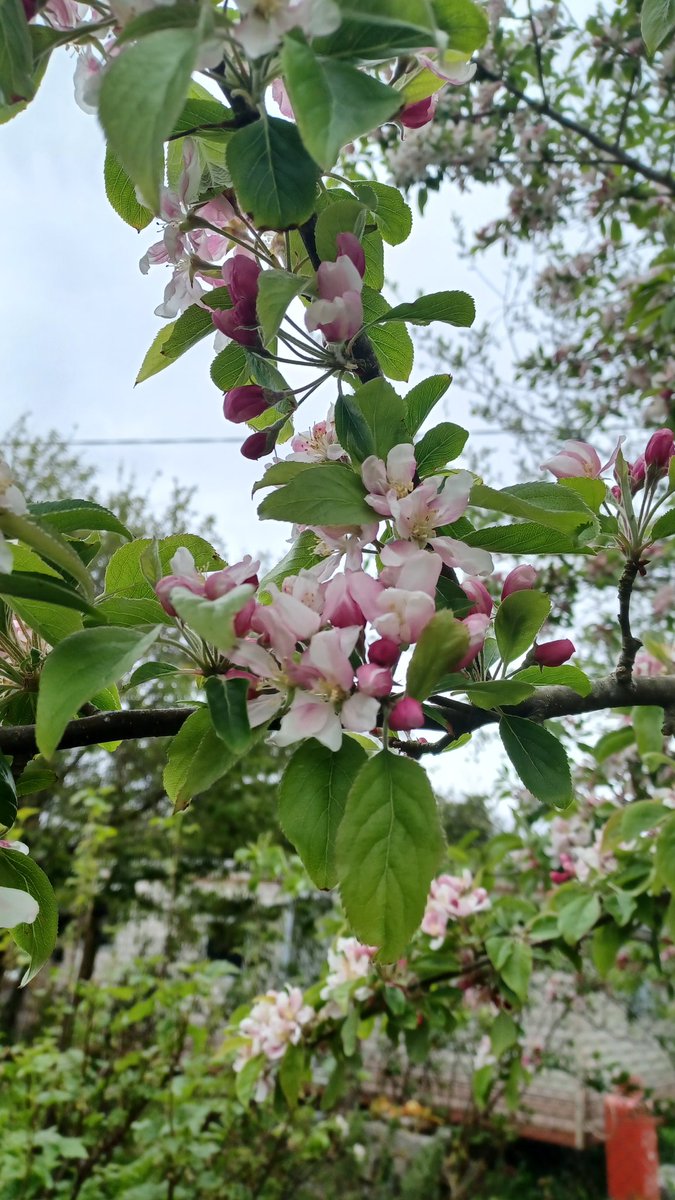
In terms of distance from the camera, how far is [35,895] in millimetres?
562

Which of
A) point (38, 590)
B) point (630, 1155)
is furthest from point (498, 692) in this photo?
point (630, 1155)

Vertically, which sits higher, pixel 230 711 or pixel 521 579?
pixel 521 579

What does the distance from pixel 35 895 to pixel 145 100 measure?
1.56ft

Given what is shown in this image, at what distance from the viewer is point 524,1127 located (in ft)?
17.3

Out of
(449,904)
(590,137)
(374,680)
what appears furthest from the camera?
(590,137)

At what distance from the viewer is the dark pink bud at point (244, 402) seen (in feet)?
1.98

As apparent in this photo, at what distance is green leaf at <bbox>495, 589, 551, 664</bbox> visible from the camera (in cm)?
54

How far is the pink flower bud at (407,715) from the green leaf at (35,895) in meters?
0.28

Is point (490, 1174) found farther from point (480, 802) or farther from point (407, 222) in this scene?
point (407, 222)

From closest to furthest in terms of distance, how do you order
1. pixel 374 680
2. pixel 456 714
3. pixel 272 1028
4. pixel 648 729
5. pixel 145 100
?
pixel 145 100 < pixel 374 680 < pixel 456 714 < pixel 648 729 < pixel 272 1028

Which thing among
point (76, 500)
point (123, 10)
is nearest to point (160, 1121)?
point (76, 500)

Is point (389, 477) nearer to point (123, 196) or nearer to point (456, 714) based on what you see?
point (456, 714)

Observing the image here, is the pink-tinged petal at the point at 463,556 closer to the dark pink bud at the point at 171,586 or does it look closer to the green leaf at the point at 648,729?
the dark pink bud at the point at 171,586

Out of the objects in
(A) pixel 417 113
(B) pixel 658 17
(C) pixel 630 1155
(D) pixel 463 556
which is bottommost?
(C) pixel 630 1155
